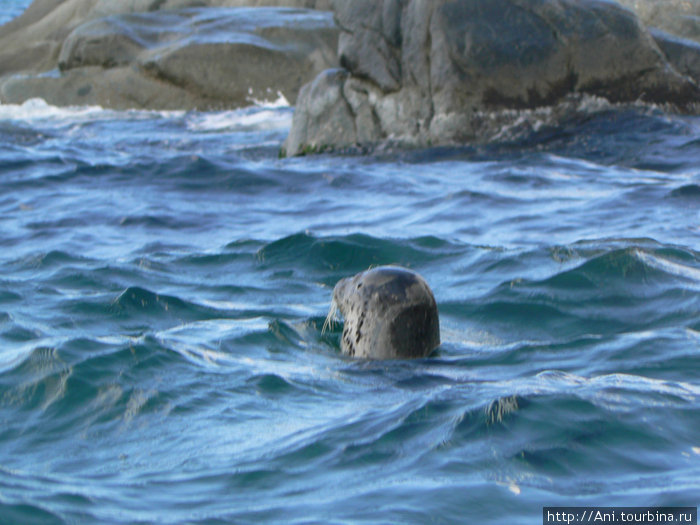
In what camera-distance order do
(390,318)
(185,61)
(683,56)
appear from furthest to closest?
(185,61)
(683,56)
(390,318)

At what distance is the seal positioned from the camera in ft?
16.9

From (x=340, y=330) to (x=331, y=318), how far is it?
0.52ft

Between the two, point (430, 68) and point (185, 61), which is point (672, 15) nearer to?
point (430, 68)

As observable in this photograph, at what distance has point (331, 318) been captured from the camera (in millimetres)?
5637

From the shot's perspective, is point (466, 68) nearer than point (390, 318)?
No

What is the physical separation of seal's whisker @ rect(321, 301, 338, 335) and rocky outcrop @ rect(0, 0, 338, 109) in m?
12.8

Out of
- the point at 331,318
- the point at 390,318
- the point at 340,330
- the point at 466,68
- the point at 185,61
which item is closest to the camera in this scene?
the point at 390,318

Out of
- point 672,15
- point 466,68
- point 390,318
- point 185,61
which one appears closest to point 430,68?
point 466,68

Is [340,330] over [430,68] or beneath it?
beneath

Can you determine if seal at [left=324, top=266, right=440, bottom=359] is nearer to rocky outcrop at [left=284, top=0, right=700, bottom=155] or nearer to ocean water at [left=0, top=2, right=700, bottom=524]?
ocean water at [left=0, top=2, right=700, bottom=524]

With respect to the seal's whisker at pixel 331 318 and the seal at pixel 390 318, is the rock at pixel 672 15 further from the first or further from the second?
the seal at pixel 390 318

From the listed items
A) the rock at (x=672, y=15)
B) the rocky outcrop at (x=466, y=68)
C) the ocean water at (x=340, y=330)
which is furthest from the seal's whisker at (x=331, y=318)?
the rock at (x=672, y=15)

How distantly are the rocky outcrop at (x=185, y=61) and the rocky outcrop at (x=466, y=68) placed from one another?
254 inches

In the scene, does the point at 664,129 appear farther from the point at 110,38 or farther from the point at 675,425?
the point at 110,38
